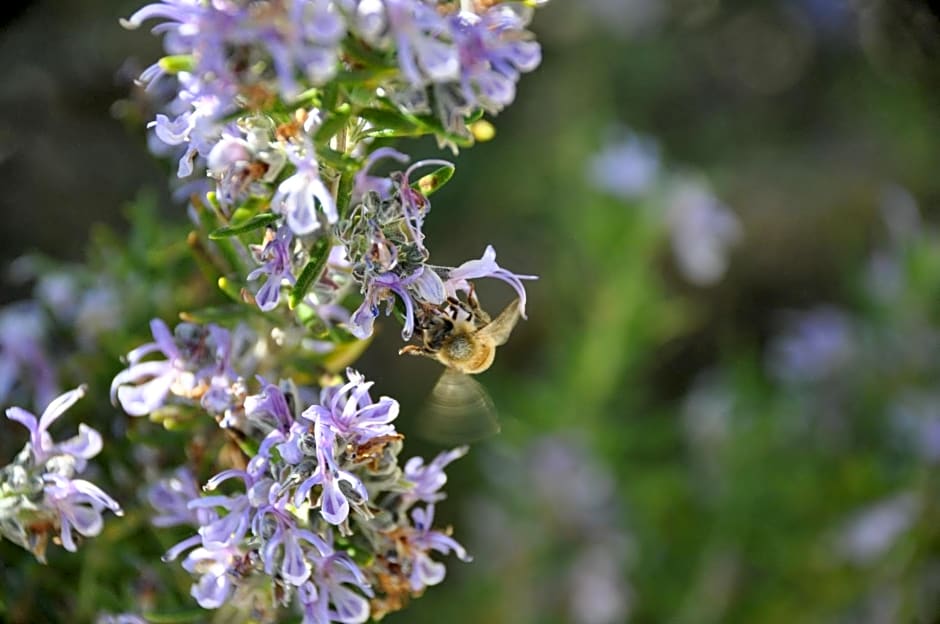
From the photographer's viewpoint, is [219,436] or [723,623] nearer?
[219,436]

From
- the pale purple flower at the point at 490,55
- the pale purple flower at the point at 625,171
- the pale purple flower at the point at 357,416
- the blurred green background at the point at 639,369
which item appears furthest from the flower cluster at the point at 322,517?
the pale purple flower at the point at 625,171

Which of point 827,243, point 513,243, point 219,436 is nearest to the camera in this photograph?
point 219,436

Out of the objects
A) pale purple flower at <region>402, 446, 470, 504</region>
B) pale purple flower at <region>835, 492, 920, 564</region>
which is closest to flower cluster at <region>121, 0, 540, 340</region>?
pale purple flower at <region>402, 446, 470, 504</region>

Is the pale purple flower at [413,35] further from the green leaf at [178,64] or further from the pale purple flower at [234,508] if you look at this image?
the pale purple flower at [234,508]

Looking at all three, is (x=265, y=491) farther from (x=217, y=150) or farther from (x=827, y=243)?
(x=827, y=243)

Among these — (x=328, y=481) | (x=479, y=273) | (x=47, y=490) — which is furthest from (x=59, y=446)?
(x=479, y=273)

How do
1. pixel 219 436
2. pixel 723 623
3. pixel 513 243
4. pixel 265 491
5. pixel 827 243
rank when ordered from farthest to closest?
1. pixel 827 243
2. pixel 513 243
3. pixel 723 623
4. pixel 219 436
5. pixel 265 491

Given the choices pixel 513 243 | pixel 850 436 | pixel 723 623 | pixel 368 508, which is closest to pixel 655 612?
pixel 723 623
